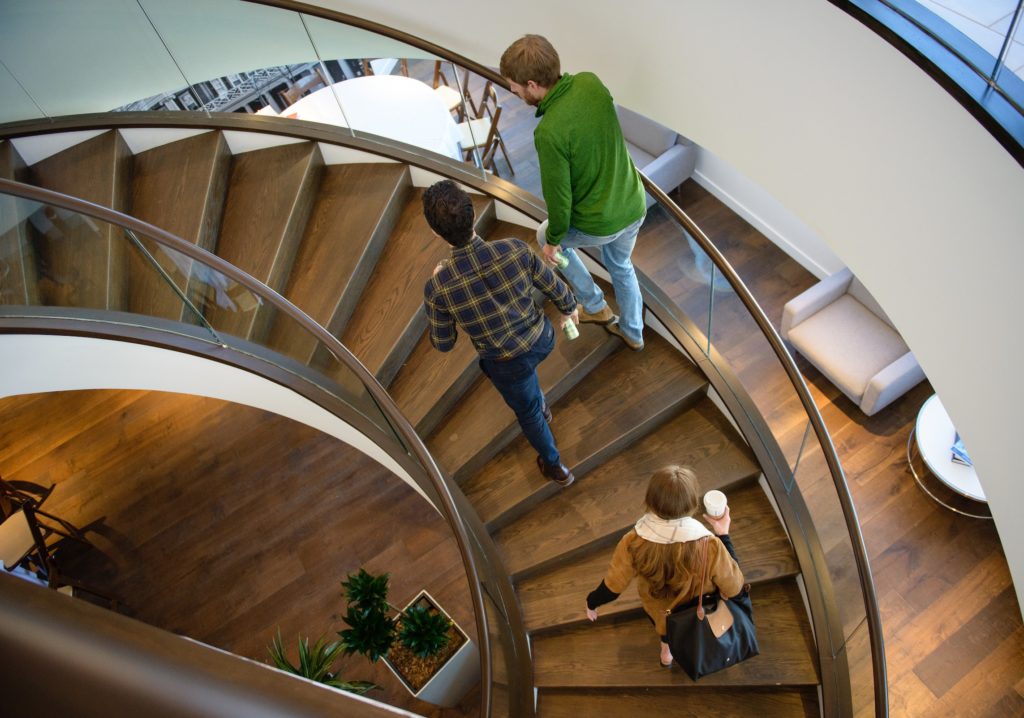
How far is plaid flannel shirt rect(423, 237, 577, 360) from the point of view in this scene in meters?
2.72

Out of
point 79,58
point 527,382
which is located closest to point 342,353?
point 527,382

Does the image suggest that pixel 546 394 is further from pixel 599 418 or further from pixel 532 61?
pixel 532 61

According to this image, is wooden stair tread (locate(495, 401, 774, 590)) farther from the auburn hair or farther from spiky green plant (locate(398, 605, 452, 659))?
the auburn hair

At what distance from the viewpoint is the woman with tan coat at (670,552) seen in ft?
8.24

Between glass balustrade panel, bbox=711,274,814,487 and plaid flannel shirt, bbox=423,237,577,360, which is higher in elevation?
plaid flannel shirt, bbox=423,237,577,360

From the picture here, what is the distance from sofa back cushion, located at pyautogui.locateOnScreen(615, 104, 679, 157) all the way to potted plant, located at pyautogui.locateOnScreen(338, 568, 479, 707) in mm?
5016

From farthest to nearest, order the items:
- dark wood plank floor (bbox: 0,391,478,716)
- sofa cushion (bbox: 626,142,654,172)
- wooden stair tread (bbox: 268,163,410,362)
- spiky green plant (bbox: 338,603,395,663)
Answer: sofa cushion (bbox: 626,142,654,172), dark wood plank floor (bbox: 0,391,478,716), wooden stair tread (bbox: 268,163,410,362), spiky green plant (bbox: 338,603,395,663)

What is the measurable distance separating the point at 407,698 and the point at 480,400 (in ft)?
8.47

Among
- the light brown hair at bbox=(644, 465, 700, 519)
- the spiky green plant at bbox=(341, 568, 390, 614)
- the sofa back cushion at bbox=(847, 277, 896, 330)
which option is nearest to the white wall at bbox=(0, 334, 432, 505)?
the spiky green plant at bbox=(341, 568, 390, 614)

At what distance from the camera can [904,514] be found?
548cm

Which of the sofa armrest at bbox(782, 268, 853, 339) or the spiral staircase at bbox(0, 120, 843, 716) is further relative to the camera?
the sofa armrest at bbox(782, 268, 853, 339)

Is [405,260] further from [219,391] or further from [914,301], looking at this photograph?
[914,301]

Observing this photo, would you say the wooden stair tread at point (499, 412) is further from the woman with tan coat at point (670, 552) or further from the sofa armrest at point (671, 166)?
the sofa armrest at point (671, 166)

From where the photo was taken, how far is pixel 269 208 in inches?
184
